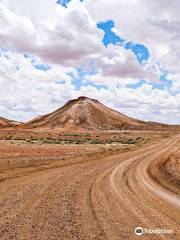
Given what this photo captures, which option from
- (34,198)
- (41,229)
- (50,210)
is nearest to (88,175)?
(34,198)

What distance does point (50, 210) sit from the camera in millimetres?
12898

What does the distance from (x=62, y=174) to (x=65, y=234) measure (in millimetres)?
12994

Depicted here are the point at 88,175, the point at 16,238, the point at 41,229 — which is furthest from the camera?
the point at 88,175

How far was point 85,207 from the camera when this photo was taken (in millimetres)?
13344

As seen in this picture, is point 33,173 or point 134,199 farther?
point 33,173

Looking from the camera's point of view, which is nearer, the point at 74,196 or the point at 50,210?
the point at 50,210

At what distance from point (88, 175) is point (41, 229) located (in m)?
12.6

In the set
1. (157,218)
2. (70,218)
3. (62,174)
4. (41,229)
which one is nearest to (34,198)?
(70,218)

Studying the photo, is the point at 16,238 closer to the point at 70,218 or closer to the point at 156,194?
the point at 70,218

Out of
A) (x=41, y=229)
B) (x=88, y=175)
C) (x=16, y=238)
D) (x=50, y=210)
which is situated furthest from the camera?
(x=88, y=175)

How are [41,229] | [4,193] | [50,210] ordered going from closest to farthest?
[41,229] → [50,210] → [4,193]

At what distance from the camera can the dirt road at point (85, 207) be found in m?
10.2

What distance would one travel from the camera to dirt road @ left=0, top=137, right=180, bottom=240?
404 inches

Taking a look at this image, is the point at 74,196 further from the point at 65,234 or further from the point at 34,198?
the point at 65,234
